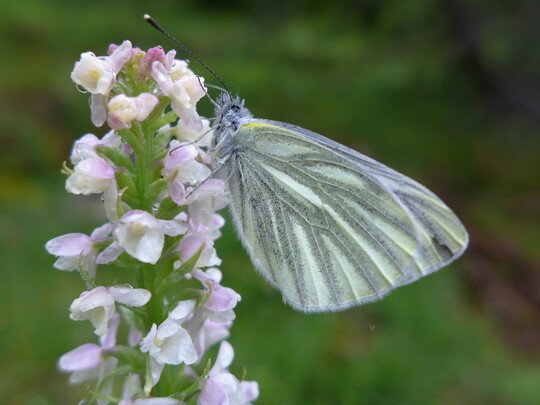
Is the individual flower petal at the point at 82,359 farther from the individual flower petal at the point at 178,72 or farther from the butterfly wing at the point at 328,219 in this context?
the individual flower petal at the point at 178,72

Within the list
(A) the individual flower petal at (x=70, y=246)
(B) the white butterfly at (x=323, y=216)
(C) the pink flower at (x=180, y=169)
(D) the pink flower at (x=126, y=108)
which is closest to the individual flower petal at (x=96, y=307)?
(A) the individual flower petal at (x=70, y=246)

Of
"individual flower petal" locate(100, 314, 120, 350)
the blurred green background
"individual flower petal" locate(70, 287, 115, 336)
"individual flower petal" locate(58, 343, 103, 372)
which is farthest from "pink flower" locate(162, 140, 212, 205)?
the blurred green background

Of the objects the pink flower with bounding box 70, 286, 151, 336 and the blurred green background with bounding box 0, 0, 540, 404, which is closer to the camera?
the pink flower with bounding box 70, 286, 151, 336

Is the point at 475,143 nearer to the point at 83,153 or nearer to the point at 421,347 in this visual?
the point at 421,347

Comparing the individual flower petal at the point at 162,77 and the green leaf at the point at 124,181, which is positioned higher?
Answer: the individual flower petal at the point at 162,77

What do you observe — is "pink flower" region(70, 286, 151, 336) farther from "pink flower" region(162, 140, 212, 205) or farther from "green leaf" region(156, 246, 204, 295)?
"pink flower" region(162, 140, 212, 205)

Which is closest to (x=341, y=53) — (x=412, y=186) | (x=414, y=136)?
(x=414, y=136)
